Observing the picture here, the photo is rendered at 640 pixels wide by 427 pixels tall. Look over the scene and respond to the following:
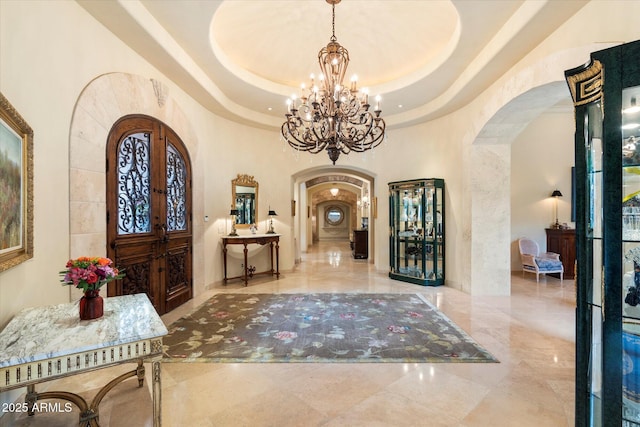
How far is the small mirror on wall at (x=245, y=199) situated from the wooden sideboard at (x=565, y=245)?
7.43 m

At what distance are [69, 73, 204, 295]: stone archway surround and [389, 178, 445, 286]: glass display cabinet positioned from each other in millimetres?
5337

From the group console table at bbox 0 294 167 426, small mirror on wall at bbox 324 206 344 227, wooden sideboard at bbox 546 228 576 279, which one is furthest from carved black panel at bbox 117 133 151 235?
small mirror on wall at bbox 324 206 344 227

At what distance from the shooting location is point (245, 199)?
22.2 ft

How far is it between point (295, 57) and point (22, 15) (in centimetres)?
360

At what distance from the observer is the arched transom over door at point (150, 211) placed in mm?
3541

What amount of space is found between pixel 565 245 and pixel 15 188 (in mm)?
9598

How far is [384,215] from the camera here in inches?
297

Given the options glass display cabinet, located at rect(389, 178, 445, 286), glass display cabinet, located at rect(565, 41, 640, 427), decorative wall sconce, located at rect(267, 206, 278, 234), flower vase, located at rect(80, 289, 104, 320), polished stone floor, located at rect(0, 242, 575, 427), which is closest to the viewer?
glass display cabinet, located at rect(565, 41, 640, 427)

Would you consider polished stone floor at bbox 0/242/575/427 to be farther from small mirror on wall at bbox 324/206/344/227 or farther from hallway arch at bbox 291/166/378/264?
small mirror on wall at bbox 324/206/344/227

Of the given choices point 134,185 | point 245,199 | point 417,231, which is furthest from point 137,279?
point 417,231

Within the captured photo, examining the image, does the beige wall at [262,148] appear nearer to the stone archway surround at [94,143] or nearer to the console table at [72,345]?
the stone archway surround at [94,143]

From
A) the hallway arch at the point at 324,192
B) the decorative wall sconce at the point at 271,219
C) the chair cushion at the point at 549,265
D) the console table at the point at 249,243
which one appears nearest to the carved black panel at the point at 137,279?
the console table at the point at 249,243

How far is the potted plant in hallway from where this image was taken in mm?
1892

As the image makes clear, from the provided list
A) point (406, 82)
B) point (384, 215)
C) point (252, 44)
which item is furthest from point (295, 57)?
point (384, 215)
